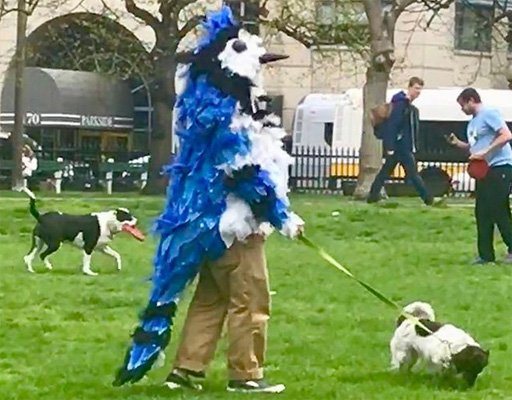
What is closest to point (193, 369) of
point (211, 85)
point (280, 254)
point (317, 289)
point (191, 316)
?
point (191, 316)

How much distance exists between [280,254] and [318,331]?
5.83 m

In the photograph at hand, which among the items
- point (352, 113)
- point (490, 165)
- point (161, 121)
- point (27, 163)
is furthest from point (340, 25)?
point (490, 165)

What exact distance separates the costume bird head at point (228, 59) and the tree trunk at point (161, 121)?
1001 inches

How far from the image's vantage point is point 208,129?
26.9ft

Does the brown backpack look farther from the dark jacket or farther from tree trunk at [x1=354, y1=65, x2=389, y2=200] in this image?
tree trunk at [x1=354, y1=65, x2=389, y2=200]

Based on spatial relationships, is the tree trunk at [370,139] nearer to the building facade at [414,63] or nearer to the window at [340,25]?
the window at [340,25]

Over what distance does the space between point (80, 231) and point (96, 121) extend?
3469cm

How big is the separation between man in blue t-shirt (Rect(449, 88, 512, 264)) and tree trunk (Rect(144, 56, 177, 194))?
18485 millimetres

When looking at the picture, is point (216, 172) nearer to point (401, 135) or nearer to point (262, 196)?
point (262, 196)

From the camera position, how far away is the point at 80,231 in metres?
14.9

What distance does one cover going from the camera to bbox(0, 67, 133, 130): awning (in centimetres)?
4681

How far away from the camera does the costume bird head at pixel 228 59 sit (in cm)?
818

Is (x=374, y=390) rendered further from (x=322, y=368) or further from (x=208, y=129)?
(x=208, y=129)

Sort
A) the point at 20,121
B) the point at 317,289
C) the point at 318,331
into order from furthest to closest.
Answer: the point at 20,121 → the point at 317,289 → the point at 318,331
